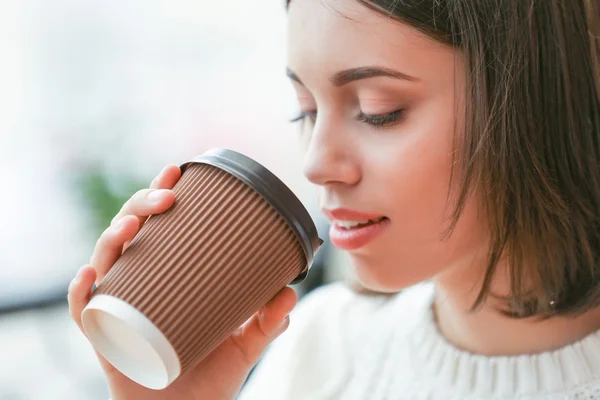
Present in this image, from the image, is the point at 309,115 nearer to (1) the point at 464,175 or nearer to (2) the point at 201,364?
(1) the point at 464,175

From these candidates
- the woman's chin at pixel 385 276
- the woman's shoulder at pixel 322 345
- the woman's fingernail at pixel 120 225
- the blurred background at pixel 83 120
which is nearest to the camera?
the woman's fingernail at pixel 120 225

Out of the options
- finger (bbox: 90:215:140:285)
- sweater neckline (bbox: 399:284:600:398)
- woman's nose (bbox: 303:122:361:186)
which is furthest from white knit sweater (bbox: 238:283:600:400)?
finger (bbox: 90:215:140:285)

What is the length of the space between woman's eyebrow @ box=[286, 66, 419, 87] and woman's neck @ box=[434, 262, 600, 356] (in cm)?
32

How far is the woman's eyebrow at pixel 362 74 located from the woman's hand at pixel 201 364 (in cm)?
22

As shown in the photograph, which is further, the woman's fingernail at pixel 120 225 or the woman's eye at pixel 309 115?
the woman's eye at pixel 309 115

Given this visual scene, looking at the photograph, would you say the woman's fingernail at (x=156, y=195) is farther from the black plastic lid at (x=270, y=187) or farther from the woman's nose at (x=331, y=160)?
the woman's nose at (x=331, y=160)

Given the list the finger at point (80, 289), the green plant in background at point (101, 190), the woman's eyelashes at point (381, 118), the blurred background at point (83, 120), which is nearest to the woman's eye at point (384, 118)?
the woman's eyelashes at point (381, 118)

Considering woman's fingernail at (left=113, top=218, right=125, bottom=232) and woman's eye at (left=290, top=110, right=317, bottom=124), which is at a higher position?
woman's eye at (left=290, top=110, right=317, bottom=124)

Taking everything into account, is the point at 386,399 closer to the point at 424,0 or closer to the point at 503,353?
the point at 503,353

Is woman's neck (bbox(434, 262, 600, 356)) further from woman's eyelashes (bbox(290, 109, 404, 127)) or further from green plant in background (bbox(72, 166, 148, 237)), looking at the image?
green plant in background (bbox(72, 166, 148, 237))

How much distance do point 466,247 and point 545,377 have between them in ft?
0.73

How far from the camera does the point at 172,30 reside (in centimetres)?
152

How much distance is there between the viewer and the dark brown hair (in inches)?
30.6

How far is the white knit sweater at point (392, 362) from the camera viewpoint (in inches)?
36.0
